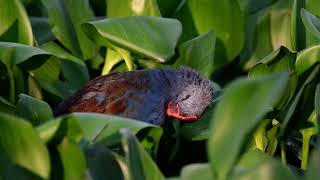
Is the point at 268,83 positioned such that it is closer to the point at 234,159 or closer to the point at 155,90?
the point at 234,159

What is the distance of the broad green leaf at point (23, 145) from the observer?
1.72m

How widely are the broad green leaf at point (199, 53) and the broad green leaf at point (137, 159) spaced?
3.37 feet

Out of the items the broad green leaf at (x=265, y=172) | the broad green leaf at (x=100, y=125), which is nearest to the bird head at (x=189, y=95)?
the broad green leaf at (x=100, y=125)

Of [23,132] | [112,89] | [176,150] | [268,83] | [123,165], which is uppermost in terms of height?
[268,83]

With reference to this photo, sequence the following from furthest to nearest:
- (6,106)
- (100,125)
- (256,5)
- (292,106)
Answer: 1. (256,5)
2. (6,106)
3. (292,106)
4. (100,125)

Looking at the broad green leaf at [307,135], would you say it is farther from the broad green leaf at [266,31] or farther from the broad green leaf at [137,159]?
the broad green leaf at [137,159]

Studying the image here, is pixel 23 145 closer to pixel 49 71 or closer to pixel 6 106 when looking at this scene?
pixel 6 106

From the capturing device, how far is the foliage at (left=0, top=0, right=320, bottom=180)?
1.58 meters

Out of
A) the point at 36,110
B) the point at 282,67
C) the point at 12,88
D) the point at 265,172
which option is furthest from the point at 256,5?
the point at 265,172

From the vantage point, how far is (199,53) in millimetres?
2826

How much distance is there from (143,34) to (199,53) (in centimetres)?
32

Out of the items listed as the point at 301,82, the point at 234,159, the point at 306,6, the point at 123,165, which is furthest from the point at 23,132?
the point at 306,6

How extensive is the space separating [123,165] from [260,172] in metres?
0.35

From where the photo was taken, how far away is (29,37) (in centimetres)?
276
